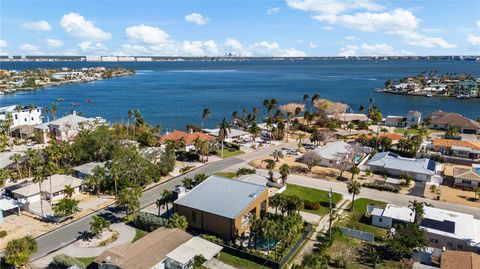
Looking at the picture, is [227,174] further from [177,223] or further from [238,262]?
[238,262]

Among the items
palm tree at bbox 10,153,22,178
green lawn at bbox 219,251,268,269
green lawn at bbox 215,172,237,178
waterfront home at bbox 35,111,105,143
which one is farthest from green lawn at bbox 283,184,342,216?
waterfront home at bbox 35,111,105,143

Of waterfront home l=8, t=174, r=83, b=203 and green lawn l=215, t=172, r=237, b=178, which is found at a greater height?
waterfront home l=8, t=174, r=83, b=203

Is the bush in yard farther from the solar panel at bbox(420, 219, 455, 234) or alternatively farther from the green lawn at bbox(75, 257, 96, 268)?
the solar panel at bbox(420, 219, 455, 234)

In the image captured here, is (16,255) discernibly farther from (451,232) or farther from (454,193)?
(454,193)

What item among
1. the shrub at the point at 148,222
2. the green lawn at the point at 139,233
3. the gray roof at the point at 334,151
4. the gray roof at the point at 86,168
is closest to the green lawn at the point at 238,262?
the shrub at the point at 148,222

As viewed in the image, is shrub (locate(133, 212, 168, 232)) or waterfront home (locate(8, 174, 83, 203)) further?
waterfront home (locate(8, 174, 83, 203))

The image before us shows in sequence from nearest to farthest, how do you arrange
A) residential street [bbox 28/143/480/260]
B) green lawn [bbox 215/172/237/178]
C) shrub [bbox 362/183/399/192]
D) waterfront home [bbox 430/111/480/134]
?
1. residential street [bbox 28/143/480/260]
2. shrub [bbox 362/183/399/192]
3. green lawn [bbox 215/172/237/178]
4. waterfront home [bbox 430/111/480/134]

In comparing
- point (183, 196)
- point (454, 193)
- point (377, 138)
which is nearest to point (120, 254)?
point (183, 196)
